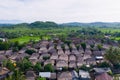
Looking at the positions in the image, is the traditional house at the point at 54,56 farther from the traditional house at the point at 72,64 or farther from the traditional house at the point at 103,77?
the traditional house at the point at 103,77

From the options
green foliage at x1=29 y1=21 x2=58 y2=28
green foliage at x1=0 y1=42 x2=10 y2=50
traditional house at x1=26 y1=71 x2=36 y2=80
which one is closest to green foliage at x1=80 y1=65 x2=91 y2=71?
traditional house at x1=26 y1=71 x2=36 y2=80

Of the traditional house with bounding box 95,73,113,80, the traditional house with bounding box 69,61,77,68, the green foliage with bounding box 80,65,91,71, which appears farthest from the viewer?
the traditional house with bounding box 69,61,77,68

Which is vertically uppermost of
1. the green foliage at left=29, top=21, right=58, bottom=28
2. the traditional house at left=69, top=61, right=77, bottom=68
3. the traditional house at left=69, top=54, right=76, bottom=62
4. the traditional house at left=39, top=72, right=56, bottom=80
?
the green foliage at left=29, top=21, right=58, bottom=28

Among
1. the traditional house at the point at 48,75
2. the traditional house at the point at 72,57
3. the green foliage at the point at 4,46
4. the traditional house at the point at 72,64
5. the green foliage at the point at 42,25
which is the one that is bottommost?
the traditional house at the point at 48,75

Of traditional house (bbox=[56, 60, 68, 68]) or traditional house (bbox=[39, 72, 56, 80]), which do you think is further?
traditional house (bbox=[56, 60, 68, 68])

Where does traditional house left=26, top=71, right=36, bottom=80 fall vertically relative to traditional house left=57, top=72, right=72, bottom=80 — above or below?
above

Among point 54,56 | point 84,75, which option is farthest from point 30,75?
point 54,56

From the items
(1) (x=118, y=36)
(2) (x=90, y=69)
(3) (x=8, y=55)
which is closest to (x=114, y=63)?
(2) (x=90, y=69)

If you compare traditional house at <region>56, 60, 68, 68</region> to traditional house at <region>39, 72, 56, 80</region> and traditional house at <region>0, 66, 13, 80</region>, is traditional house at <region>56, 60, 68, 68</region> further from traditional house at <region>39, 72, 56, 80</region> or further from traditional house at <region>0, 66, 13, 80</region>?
traditional house at <region>0, 66, 13, 80</region>

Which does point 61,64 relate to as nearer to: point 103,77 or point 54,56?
point 54,56

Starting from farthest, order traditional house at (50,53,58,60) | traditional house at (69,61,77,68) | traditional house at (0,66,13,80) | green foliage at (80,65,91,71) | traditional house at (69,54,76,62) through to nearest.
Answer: traditional house at (50,53,58,60) < traditional house at (69,54,76,62) < traditional house at (69,61,77,68) < green foliage at (80,65,91,71) < traditional house at (0,66,13,80)

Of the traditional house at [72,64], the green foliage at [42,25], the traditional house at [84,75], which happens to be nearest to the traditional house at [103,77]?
the traditional house at [84,75]

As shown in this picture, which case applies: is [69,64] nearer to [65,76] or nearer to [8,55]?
→ [65,76]

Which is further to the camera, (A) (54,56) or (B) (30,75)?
(A) (54,56)
